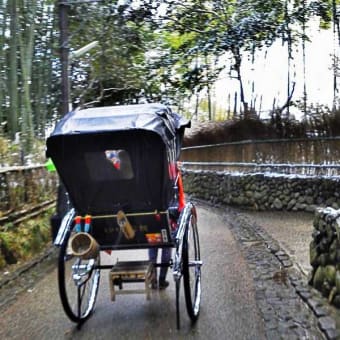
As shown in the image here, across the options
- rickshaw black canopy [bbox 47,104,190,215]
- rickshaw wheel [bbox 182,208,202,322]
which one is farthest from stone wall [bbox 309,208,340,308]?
rickshaw black canopy [bbox 47,104,190,215]

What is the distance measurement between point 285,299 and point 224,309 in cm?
71

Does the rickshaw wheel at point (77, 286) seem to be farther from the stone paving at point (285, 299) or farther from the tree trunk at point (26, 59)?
the tree trunk at point (26, 59)

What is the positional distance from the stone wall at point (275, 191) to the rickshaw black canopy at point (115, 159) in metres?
7.78

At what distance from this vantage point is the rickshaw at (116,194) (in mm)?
4734

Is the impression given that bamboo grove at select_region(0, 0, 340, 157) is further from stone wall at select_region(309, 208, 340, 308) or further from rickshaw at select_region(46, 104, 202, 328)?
stone wall at select_region(309, 208, 340, 308)

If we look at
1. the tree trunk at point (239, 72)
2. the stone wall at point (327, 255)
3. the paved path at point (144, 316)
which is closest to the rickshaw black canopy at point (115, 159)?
the paved path at point (144, 316)

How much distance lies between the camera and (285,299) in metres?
5.69

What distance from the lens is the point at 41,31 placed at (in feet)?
37.4

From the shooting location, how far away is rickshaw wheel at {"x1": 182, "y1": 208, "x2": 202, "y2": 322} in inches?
187

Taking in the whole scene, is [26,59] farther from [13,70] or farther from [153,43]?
[153,43]

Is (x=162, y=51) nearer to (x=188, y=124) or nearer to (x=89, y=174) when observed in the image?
(x=188, y=124)

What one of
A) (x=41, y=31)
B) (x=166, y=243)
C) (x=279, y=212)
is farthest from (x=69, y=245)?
(x=279, y=212)

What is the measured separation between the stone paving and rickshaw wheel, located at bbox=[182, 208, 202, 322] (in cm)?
62

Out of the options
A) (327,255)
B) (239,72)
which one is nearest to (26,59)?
(327,255)
